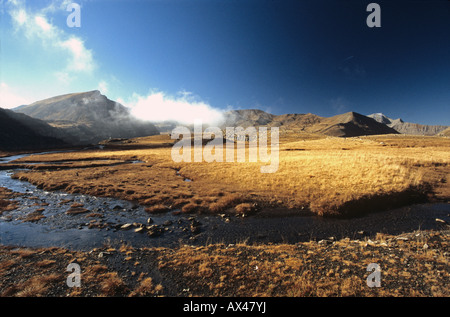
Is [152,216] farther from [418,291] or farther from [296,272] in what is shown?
[418,291]

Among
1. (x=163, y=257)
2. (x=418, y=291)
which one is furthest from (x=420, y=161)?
(x=163, y=257)

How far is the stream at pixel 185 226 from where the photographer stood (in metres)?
13.5

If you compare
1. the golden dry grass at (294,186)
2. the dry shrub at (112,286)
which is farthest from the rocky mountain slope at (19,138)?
the dry shrub at (112,286)

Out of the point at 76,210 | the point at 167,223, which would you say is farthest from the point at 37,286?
the point at 76,210

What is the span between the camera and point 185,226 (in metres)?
15.8

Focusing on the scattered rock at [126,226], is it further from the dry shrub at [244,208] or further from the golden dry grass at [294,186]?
the dry shrub at [244,208]

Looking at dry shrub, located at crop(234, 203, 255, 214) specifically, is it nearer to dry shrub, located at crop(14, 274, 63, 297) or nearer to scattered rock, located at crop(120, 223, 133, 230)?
scattered rock, located at crop(120, 223, 133, 230)

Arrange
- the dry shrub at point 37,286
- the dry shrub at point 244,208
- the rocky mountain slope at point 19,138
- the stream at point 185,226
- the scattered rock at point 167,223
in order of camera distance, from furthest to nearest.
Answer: the rocky mountain slope at point 19,138
the dry shrub at point 244,208
the scattered rock at point 167,223
the stream at point 185,226
the dry shrub at point 37,286

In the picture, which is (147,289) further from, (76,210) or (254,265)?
(76,210)

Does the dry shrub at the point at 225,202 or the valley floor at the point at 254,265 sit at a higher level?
the dry shrub at the point at 225,202

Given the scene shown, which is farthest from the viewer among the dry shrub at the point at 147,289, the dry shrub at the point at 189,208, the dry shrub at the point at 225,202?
the dry shrub at the point at 225,202

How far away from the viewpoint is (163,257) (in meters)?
11.0

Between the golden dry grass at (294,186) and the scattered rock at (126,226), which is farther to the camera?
the golden dry grass at (294,186)

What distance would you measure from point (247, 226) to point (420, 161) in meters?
40.5
